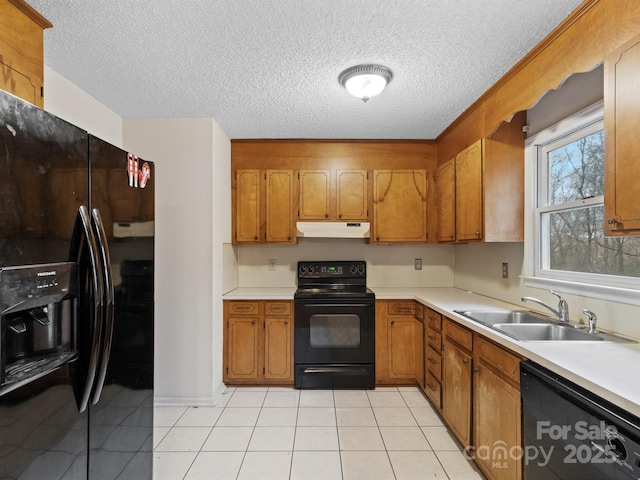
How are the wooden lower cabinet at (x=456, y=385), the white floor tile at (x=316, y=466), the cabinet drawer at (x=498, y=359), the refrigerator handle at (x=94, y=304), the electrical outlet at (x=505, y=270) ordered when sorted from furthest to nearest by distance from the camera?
the electrical outlet at (x=505, y=270) < the wooden lower cabinet at (x=456, y=385) < the white floor tile at (x=316, y=466) < the cabinet drawer at (x=498, y=359) < the refrigerator handle at (x=94, y=304)

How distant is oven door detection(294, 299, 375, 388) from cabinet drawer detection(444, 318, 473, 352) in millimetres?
805

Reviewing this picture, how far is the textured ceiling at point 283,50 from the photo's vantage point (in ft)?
4.81

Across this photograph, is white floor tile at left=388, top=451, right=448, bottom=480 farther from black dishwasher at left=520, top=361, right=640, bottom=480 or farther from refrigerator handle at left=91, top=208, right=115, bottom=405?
refrigerator handle at left=91, top=208, right=115, bottom=405

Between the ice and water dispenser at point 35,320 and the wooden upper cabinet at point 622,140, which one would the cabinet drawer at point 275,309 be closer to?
the ice and water dispenser at point 35,320

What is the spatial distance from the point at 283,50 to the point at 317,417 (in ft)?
8.33

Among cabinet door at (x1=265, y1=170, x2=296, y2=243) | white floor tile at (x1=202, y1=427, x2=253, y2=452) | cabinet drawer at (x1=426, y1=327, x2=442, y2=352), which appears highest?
cabinet door at (x1=265, y1=170, x2=296, y2=243)

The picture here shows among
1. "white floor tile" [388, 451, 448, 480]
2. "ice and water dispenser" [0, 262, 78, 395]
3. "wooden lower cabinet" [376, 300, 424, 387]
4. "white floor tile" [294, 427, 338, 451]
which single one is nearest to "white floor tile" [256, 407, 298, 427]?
"white floor tile" [294, 427, 338, 451]

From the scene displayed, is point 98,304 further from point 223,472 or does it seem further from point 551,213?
point 551,213

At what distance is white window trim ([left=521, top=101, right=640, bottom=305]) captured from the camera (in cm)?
161

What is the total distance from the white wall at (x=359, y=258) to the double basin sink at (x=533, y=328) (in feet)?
4.50

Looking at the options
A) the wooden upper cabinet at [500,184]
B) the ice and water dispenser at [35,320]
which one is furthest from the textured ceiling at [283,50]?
the ice and water dispenser at [35,320]

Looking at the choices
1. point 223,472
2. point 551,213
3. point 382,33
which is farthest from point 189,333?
point 551,213

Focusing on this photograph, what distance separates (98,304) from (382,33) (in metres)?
1.76

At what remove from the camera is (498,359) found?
5.32 ft
